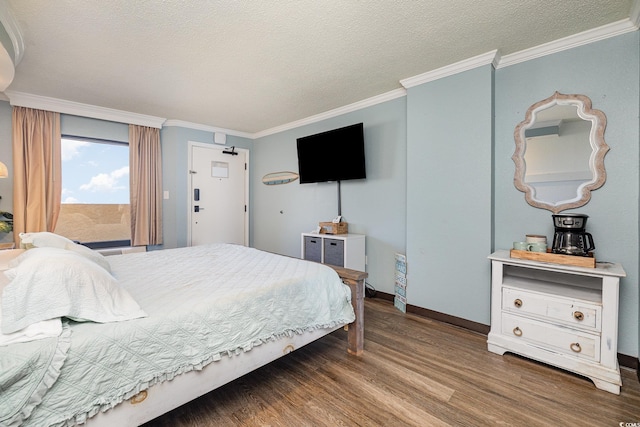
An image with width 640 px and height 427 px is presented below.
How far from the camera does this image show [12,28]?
6.34ft

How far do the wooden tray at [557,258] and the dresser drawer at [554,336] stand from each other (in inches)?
17.6

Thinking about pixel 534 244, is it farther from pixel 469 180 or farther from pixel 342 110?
pixel 342 110

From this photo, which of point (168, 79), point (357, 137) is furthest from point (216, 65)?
point (357, 137)

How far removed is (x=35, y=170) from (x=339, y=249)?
3.85 m

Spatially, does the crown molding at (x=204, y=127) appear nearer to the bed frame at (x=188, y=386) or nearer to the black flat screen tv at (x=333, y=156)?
the black flat screen tv at (x=333, y=156)

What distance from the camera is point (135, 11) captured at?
6.03 ft

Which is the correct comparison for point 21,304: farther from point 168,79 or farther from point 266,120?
point 266,120

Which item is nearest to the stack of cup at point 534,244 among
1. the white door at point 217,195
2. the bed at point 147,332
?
the bed at point 147,332

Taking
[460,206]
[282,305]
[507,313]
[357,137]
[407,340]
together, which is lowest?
[407,340]

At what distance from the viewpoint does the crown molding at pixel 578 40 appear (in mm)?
1915

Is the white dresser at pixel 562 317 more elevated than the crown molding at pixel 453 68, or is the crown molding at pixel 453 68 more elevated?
the crown molding at pixel 453 68

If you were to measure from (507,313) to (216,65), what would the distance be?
10.8ft

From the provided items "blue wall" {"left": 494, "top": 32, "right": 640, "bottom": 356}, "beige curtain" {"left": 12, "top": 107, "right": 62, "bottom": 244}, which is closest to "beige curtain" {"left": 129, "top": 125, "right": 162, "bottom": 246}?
"beige curtain" {"left": 12, "top": 107, "right": 62, "bottom": 244}

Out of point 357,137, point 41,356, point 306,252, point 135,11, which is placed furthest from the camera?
point 306,252
